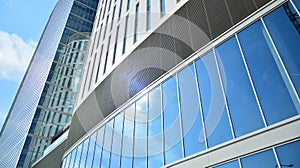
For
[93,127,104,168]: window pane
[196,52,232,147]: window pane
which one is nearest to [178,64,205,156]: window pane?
[196,52,232,147]: window pane

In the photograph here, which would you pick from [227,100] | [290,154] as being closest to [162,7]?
[227,100]

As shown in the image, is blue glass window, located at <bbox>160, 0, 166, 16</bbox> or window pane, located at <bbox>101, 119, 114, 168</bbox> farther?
blue glass window, located at <bbox>160, 0, 166, 16</bbox>

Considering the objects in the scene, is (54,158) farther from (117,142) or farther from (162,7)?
(162,7)

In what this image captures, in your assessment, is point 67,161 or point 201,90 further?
point 67,161

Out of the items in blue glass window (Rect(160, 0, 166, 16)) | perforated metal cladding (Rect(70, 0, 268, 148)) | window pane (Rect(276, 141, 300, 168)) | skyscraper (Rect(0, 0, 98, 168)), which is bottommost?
window pane (Rect(276, 141, 300, 168))

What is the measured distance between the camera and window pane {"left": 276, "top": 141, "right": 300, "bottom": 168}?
630 centimetres

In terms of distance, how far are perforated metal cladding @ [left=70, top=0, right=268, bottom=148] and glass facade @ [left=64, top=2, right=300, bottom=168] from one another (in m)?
0.93

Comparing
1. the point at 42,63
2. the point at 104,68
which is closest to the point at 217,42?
the point at 104,68

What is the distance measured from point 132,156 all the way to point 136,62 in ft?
21.3

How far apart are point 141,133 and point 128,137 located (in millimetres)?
1321

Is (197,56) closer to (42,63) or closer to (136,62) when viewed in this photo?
(136,62)

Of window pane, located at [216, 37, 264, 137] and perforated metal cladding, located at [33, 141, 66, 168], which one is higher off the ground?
perforated metal cladding, located at [33, 141, 66, 168]

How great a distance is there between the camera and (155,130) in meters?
12.2

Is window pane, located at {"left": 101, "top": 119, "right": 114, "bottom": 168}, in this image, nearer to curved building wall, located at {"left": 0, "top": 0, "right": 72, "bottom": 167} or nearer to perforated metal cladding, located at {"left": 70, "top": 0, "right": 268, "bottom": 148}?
perforated metal cladding, located at {"left": 70, "top": 0, "right": 268, "bottom": 148}
